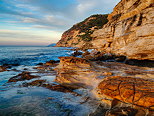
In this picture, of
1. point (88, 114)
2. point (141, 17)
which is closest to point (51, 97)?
point (88, 114)

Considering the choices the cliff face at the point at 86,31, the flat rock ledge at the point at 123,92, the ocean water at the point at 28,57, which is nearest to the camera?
the flat rock ledge at the point at 123,92

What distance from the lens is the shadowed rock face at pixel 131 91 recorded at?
3.57 meters

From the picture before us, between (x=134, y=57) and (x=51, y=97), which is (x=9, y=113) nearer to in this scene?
(x=51, y=97)

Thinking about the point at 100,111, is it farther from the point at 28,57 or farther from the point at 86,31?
the point at 86,31

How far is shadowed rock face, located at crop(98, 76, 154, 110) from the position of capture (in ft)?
11.7

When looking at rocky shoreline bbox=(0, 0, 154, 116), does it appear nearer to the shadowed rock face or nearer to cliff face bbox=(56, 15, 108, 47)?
the shadowed rock face

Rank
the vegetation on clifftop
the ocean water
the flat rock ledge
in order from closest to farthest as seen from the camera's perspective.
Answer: the flat rock ledge, the ocean water, the vegetation on clifftop

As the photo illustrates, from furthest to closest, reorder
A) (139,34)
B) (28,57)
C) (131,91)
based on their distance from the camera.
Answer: (28,57), (139,34), (131,91)

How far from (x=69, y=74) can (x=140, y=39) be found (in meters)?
9.82

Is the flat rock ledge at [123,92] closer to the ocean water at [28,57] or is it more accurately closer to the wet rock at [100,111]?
the wet rock at [100,111]

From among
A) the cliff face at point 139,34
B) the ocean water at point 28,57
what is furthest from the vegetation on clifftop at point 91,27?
the cliff face at point 139,34

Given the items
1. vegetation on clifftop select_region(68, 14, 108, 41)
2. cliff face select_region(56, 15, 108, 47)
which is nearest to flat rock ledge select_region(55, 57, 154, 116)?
cliff face select_region(56, 15, 108, 47)

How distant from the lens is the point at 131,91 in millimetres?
3912

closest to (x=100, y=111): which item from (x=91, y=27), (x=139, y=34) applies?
(x=139, y=34)
